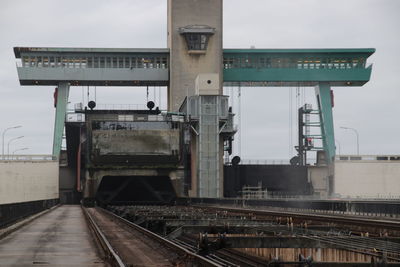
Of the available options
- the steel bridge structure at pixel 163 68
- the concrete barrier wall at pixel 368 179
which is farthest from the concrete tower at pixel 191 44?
the concrete barrier wall at pixel 368 179

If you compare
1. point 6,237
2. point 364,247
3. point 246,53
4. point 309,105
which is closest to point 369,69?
point 309,105

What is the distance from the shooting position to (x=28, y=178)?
9500cm

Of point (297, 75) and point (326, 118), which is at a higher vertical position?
point (297, 75)

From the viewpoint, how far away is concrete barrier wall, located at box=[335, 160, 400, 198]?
305 feet

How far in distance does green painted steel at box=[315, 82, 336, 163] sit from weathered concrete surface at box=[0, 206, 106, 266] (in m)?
68.0

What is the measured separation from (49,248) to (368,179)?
241 ft

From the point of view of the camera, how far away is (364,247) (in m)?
15.8

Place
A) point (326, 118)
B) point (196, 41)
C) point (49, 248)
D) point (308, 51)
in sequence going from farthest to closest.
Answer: point (326, 118), point (308, 51), point (196, 41), point (49, 248)

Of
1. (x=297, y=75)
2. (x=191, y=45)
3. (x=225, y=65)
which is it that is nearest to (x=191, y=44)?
(x=191, y=45)

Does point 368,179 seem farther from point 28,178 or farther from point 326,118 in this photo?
point 28,178

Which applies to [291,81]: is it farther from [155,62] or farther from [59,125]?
[59,125]

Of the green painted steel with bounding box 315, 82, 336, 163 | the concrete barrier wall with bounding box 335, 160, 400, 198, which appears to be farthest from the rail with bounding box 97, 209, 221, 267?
the green painted steel with bounding box 315, 82, 336, 163

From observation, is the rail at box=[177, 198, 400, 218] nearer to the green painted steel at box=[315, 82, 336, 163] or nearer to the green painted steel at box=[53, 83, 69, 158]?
the green painted steel at box=[53, 83, 69, 158]

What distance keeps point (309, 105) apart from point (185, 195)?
37.1 meters
